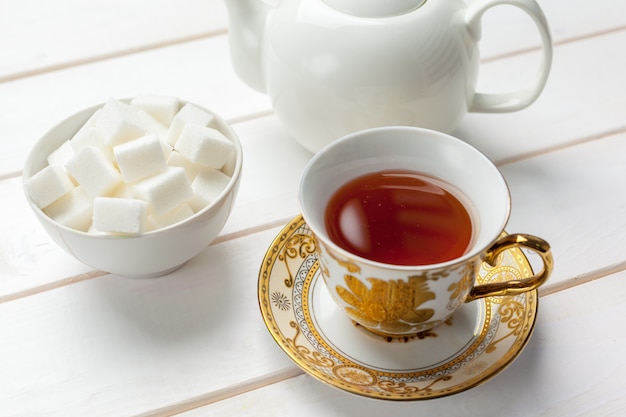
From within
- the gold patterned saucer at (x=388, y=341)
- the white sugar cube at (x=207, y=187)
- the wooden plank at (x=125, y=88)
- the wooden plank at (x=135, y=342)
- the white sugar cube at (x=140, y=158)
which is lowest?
the wooden plank at (x=135, y=342)

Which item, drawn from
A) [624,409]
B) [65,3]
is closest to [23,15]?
[65,3]

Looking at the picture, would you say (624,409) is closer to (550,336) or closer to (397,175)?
(550,336)

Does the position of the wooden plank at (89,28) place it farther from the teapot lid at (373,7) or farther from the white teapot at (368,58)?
the teapot lid at (373,7)

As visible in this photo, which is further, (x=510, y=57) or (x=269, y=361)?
(x=510, y=57)

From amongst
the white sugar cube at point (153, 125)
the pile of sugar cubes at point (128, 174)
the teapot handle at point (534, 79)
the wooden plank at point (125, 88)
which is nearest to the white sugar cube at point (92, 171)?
the pile of sugar cubes at point (128, 174)

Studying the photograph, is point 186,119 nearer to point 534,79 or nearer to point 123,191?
point 123,191

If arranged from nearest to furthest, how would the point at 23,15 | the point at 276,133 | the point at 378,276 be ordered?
the point at 378,276, the point at 276,133, the point at 23,15

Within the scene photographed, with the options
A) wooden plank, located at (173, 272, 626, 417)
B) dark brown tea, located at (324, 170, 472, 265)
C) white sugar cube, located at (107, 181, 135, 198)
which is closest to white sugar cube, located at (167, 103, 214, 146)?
white sugar cube, located at (107, 181, 135, 198)
